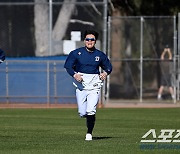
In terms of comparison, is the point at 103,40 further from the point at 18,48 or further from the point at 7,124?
the point at 7,124

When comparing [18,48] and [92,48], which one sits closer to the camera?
[92,48]

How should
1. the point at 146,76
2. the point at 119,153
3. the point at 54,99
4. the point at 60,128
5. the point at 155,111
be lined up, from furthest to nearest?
the point at 146,76, the point at 54,99, the point at 155,111, the point at 60,128, the point at 119,153

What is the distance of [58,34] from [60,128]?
13.0 m

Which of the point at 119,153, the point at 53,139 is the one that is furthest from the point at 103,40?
the point at 119,153

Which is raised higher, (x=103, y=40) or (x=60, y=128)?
(x=103, y=40)

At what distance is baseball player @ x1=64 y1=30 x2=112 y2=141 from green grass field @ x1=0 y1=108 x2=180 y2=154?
24.7 inches

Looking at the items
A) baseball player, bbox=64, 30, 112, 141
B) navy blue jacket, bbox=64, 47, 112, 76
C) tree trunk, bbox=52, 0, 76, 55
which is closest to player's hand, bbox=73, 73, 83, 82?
baseball player, bbox=64, 30, 112, 141

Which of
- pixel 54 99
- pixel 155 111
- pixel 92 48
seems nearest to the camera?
pixel 92 48

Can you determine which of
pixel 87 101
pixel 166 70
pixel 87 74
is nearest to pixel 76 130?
pixel 87 101

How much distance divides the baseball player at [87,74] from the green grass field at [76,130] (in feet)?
2.06

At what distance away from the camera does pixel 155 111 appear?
28.6 m

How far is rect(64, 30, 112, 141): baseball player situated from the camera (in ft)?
52.9

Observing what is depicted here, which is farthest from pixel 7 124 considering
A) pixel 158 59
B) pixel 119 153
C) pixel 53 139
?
pixel 158 59

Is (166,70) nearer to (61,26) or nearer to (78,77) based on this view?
(61,26)
